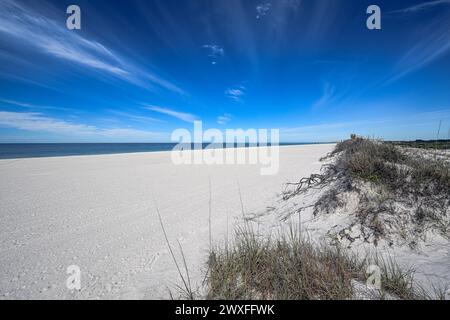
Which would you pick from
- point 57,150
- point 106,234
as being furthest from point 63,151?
point 106,234

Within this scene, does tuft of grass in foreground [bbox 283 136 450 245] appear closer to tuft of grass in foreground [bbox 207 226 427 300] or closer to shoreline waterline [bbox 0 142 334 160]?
tuft of grass in foreground [bbox 207 226 427 300]

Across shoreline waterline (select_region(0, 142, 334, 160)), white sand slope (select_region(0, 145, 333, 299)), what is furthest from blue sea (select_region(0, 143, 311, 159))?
white sand slope (select_region(0, 145, 333, 299))

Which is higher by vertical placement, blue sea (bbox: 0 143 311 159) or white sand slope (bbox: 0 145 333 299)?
blue sea (bbox: 0 143 311 159)

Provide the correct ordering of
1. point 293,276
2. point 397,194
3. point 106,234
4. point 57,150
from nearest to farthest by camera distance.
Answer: point 293,276 < point 397,194 < point 106,234 < point 57,150

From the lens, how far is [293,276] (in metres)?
2.15

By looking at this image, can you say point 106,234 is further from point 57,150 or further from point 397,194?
point 57,150

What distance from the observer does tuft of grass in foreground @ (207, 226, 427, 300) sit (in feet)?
6.59

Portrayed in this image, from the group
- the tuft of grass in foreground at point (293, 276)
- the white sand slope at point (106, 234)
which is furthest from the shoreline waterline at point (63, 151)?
the tuft of grass in foreground at point (293, 276)

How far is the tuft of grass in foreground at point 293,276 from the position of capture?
2008 millimetres

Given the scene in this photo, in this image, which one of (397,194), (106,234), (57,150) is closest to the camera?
(397,194)

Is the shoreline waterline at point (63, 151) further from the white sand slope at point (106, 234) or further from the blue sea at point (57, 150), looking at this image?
the white sand slope at point (106, 234)

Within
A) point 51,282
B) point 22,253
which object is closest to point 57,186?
point 22,253

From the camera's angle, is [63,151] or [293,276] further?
[63,151]
